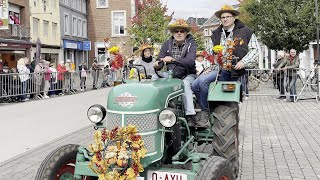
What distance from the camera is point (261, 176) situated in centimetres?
569

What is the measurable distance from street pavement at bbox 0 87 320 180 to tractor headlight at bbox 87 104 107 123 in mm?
1834

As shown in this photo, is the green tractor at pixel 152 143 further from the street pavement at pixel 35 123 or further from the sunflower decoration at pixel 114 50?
the street pavement at pixel 35 123

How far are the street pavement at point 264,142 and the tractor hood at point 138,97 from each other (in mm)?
1940

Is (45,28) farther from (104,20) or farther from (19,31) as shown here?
(104,20)

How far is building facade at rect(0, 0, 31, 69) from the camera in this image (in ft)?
93.4

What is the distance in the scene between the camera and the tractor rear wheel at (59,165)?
14.1 feet

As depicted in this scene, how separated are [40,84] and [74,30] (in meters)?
27.5

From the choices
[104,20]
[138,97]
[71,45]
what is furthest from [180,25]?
[104,20]

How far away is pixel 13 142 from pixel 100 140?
5.10 m

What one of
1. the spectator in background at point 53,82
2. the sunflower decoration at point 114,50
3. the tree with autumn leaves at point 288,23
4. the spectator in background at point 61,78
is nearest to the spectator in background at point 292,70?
the tree with autumn leaves at point 288,23

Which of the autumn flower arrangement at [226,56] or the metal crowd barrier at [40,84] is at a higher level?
the autumn flower arrangement at [226,56]

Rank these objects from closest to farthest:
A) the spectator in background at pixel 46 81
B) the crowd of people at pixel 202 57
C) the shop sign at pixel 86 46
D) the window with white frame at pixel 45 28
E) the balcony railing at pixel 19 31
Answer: the crowd of people at pixel 202 57, the spectator in background at pixel 46 81, the balcony railing at pixel 19 31, the window with white frame at pixel 45 28, the shop sign at pixel 86 46

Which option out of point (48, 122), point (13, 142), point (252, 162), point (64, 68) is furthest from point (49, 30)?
point (252, 162)

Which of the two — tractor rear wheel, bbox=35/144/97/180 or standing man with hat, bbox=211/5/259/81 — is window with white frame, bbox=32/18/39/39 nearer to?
standing man with hat, bbox=211/5/259/81
